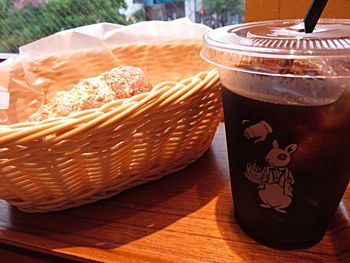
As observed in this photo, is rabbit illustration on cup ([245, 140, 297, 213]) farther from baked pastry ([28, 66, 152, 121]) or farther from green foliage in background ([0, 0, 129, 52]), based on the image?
green foliage in background ([0, 0, 129, 52])

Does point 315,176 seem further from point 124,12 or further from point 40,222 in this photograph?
point 124,12

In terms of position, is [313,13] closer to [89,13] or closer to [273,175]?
[273,175]

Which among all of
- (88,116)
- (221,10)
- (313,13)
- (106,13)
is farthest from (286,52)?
(106,13)

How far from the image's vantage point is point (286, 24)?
533 millimetres

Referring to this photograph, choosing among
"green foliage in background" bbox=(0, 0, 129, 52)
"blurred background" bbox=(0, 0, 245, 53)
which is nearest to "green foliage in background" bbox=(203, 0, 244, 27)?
"blurred background" bbox=(0, 0, 245, 53)

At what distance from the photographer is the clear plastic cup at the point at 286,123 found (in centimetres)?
38

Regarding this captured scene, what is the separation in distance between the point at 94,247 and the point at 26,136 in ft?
0.67

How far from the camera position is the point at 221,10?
1104 millimetres

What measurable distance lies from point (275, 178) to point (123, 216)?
0.90 ft

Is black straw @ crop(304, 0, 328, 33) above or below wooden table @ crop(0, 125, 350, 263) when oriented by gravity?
above

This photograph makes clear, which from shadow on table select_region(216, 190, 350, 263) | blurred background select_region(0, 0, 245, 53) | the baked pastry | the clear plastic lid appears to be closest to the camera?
the clear plastic lid

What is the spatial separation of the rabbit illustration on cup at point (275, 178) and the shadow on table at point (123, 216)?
0.52 ft

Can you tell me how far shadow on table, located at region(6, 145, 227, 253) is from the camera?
54 cm

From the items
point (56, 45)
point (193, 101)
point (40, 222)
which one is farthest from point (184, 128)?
point (56, 45)
